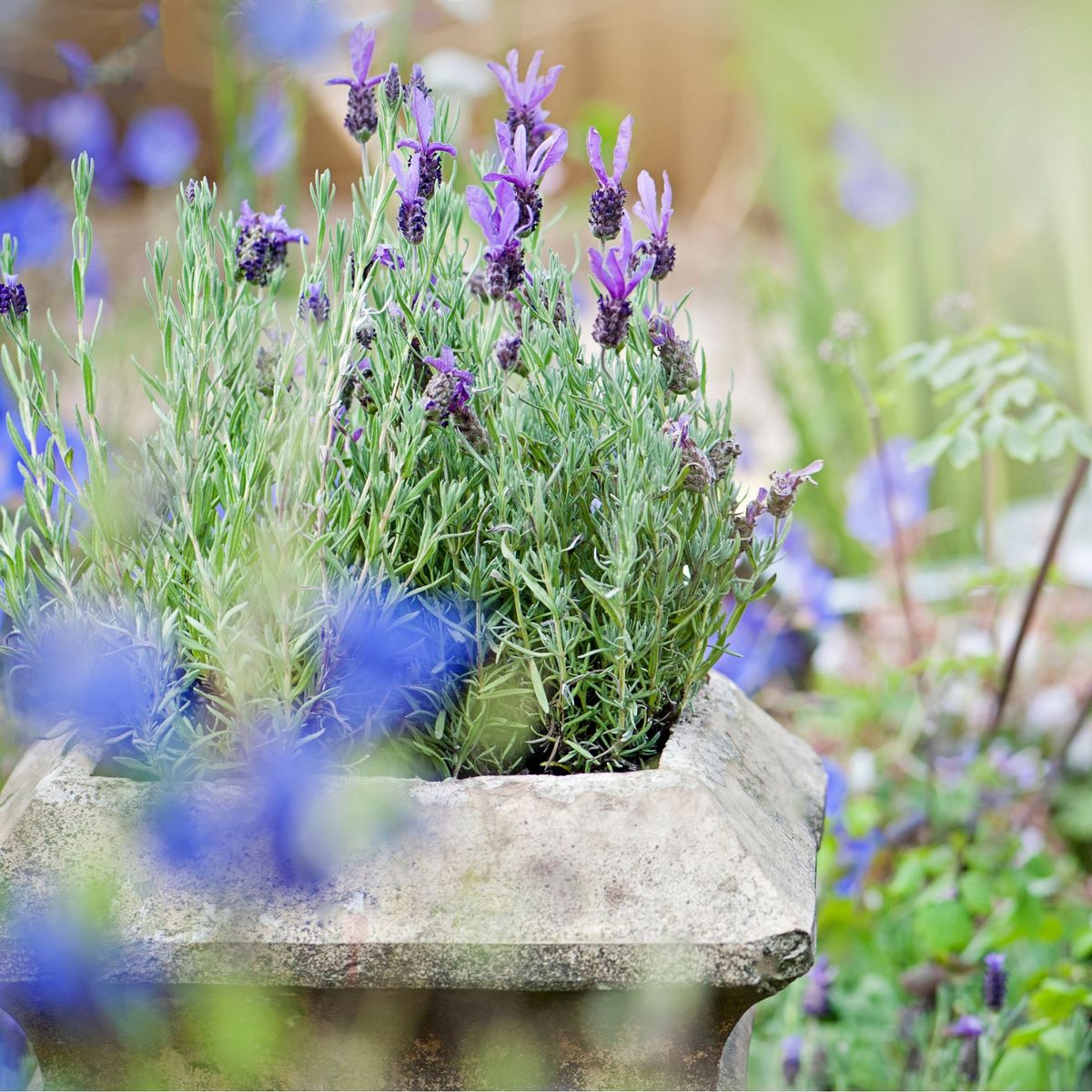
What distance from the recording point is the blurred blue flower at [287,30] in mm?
1493

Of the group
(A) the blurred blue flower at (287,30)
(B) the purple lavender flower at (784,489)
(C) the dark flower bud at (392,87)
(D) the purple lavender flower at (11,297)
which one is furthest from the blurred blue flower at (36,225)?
(B) the purple lavender flower at (784,489)

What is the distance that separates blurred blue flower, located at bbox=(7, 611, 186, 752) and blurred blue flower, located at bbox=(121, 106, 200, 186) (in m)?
1.54

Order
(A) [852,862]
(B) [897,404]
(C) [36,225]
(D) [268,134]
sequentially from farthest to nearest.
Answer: (B) [897,404]
(D) [268,134]
(C) [36,225]
(A) [852,862]

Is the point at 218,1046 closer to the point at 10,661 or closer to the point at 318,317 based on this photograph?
the point at 10,661

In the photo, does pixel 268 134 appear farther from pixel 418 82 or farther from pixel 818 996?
pixel 818 996

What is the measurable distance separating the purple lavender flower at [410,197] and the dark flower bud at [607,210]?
0.12 meters

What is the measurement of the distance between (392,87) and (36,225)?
4.07 ft

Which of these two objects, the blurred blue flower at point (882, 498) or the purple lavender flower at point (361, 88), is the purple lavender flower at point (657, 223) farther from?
the blurred blue flower at point (882, 498)

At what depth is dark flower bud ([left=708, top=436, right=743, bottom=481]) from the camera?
0.85 m

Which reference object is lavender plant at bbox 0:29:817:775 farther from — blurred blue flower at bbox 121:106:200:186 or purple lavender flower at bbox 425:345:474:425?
blurred blue flower at bbox 121:106:200:186

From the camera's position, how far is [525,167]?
821 mm

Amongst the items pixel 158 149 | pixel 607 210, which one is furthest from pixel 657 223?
pixel 158 149

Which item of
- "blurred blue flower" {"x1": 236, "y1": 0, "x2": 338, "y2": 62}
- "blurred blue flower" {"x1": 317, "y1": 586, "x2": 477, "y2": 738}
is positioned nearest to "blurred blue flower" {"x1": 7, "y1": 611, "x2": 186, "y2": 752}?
"blurred blue flower" {"x1": 317, "y1": 586, "x2": 477, "y2": 738}

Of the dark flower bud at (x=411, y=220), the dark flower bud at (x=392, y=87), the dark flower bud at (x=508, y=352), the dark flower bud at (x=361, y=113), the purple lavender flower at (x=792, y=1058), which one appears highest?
the dark flower bud at (x=392, y=87)
